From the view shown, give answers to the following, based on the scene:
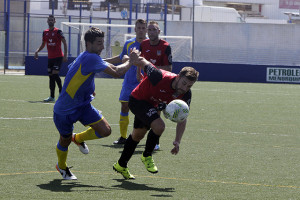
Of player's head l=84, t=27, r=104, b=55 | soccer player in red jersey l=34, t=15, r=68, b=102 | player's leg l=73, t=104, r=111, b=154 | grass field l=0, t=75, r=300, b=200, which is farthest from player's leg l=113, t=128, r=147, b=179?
soccer player in red jersey l=34, t=15, r=68, b=102

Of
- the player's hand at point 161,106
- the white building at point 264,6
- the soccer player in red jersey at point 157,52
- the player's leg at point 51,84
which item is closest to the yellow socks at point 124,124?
the soccer player in red jersey at point 157,52

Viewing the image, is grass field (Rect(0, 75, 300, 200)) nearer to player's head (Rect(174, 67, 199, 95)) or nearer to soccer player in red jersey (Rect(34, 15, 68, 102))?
player's head (Rect(174, 67, 199, 95))

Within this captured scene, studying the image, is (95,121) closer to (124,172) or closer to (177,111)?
(124,172)

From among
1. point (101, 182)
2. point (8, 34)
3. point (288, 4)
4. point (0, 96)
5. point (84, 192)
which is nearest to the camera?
point (84, 192)

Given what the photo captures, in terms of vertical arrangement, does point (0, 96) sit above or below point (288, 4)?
below

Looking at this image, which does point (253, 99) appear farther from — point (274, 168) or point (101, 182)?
point (101, 182)

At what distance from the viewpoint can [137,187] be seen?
6.96m

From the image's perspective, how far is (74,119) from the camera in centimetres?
741

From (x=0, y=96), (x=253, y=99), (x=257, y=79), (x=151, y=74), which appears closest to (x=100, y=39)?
(x=151, y=74)

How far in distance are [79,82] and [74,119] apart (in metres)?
0.44

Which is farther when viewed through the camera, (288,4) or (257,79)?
(288,4)

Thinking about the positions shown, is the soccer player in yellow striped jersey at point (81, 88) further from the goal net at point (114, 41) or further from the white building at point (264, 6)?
the white building at point (264, 6)

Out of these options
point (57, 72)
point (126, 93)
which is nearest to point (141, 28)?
point (126, 93)

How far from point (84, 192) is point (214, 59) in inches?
1326
